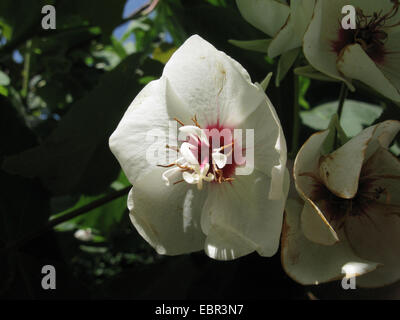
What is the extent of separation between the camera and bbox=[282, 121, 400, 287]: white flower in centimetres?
43

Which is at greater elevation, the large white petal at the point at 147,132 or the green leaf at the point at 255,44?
→ the green leaf at the point at 255,44

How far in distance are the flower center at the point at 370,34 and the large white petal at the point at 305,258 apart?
0.21 m

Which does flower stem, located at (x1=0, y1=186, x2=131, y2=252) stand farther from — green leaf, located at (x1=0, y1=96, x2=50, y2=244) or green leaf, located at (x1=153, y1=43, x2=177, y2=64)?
green leaf, located at (x1=153, y1=43, x2=177, y2=64)

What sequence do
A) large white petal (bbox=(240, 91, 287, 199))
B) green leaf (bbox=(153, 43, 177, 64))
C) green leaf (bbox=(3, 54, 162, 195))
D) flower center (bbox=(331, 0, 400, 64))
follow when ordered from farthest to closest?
green leaf (bbox=(153, 43, 177, 64))
green leaf (bbox=(3, 54, 162, 195))
flower center (bbox=(331, 0, 400, 64))
large white petal (bbox=(240, 91, 287, 199))

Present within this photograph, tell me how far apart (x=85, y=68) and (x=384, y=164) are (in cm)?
82

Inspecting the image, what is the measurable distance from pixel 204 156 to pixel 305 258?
151 mm

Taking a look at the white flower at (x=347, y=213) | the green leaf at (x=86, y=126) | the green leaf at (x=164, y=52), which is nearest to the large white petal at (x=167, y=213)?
the white flower at (x=347, y=213)

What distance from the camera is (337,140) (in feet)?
1.59

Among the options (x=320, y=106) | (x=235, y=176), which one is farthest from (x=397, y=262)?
(x=320, y=106)

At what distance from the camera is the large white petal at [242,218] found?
434 mm

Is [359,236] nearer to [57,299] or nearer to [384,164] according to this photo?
[384,164]

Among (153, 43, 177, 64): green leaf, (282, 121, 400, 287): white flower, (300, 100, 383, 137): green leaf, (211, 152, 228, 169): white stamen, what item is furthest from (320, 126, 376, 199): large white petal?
(153, 43, 177, 64): green leaf

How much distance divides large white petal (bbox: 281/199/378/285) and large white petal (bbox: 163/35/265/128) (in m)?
0.11

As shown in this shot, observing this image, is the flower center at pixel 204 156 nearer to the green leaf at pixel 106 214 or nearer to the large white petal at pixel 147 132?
the large white petal at pixel 147 132
